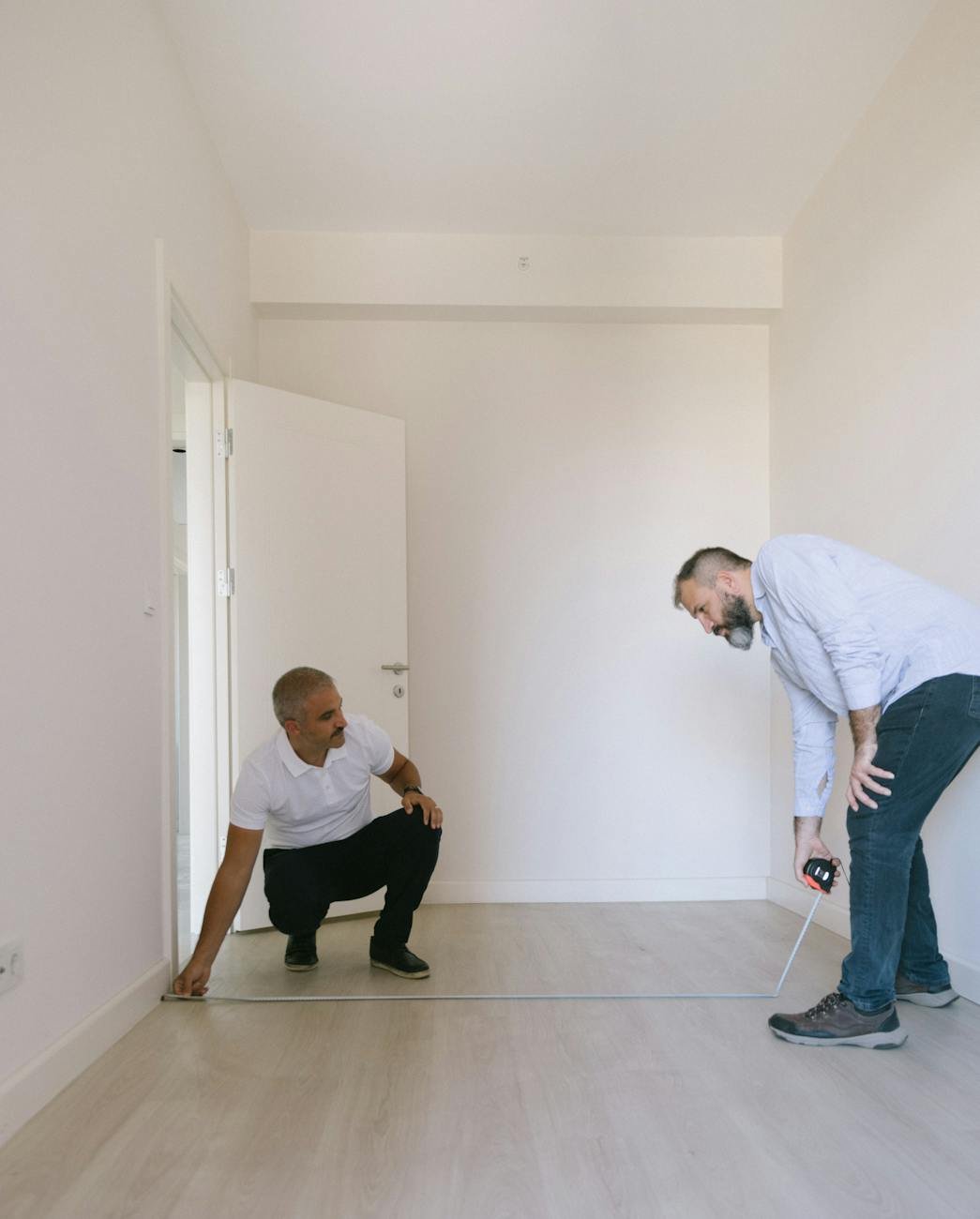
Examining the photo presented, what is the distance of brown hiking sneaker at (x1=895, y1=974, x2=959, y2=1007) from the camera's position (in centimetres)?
276

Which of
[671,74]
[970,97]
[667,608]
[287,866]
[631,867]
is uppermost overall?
[671,74]

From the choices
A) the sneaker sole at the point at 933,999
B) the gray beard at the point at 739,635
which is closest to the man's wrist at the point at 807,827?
the gray beard at the point at 739,635

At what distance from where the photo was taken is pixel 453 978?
3.19 m

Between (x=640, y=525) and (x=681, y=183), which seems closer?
(x=681, y=183)

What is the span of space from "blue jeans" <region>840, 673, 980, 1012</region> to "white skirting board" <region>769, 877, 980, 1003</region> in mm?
563

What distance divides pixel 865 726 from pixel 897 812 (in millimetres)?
199

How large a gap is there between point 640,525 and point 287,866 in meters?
2.23

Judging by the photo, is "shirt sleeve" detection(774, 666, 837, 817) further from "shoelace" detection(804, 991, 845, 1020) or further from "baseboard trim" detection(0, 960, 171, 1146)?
"baseboard trim" detection(0, 960, 171, 1146)

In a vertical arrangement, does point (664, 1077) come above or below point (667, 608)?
below

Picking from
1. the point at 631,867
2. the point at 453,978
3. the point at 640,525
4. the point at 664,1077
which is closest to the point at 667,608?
the point at 640,525

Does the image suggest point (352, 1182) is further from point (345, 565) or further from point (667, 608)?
point (667, 608)

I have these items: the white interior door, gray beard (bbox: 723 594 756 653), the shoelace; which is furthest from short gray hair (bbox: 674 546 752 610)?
the white interior door

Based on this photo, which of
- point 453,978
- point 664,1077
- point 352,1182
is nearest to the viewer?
point 352,1182

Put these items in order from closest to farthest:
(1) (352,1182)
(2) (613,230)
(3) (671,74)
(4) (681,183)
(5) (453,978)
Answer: (1) (352,1182) → (5) (453,978) → (3) (671,74) → (4) (681,183) → (2) (613,230)
